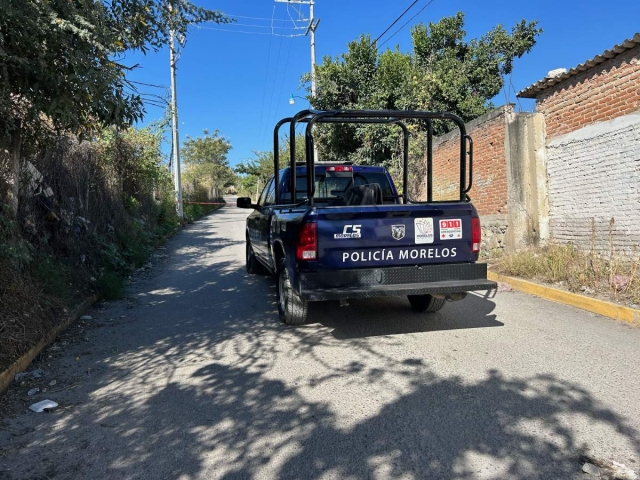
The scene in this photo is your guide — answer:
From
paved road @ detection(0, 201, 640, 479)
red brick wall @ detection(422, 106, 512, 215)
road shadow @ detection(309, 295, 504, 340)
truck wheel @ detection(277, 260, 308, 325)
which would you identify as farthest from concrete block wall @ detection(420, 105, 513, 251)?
truck wheel @ detection(277, 260, 308, 325)

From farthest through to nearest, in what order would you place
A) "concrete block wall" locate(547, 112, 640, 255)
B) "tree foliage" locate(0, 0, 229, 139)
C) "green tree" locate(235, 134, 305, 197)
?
"green tree" locate(235, 134, 305, 197) → "concrete block wall" locate(547, 112, 640, 255) → "tree foliage" locate(0, 0, 229, 139)

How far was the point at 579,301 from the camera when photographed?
5934 millimetres

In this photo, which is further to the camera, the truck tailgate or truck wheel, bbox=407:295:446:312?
truck wheel, bbox=407:295:446:312

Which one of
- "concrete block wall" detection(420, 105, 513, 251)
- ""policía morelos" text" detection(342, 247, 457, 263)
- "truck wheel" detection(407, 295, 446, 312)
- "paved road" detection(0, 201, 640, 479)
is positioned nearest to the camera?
Result: "paved road" detection(0, 201, 640, 479)

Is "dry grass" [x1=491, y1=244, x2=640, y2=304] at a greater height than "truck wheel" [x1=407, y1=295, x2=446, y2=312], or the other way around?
"dry grass" [x1=491, y1=244, x2=640, y2=304]

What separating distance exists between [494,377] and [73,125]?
14.6 ft

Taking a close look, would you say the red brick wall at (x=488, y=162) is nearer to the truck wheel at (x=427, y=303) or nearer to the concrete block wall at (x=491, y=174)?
the concrete block wall at (x=491, y=174)

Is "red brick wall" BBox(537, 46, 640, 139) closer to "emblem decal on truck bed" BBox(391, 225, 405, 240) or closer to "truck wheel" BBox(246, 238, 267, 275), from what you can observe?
"emblem decal on truck bed" BBox(391, 225, 405, 240)

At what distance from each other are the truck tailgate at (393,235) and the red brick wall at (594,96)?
13.6ft

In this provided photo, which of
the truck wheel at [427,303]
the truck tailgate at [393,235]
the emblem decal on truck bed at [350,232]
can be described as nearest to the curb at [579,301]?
the truck wheel at [427,303]

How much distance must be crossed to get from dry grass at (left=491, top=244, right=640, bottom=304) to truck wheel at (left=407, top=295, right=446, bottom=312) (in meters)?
2.20

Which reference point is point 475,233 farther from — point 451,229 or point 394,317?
point 394,317

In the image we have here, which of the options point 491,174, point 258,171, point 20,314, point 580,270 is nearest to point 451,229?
point 580,270

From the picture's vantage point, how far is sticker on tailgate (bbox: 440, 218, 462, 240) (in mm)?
4645
